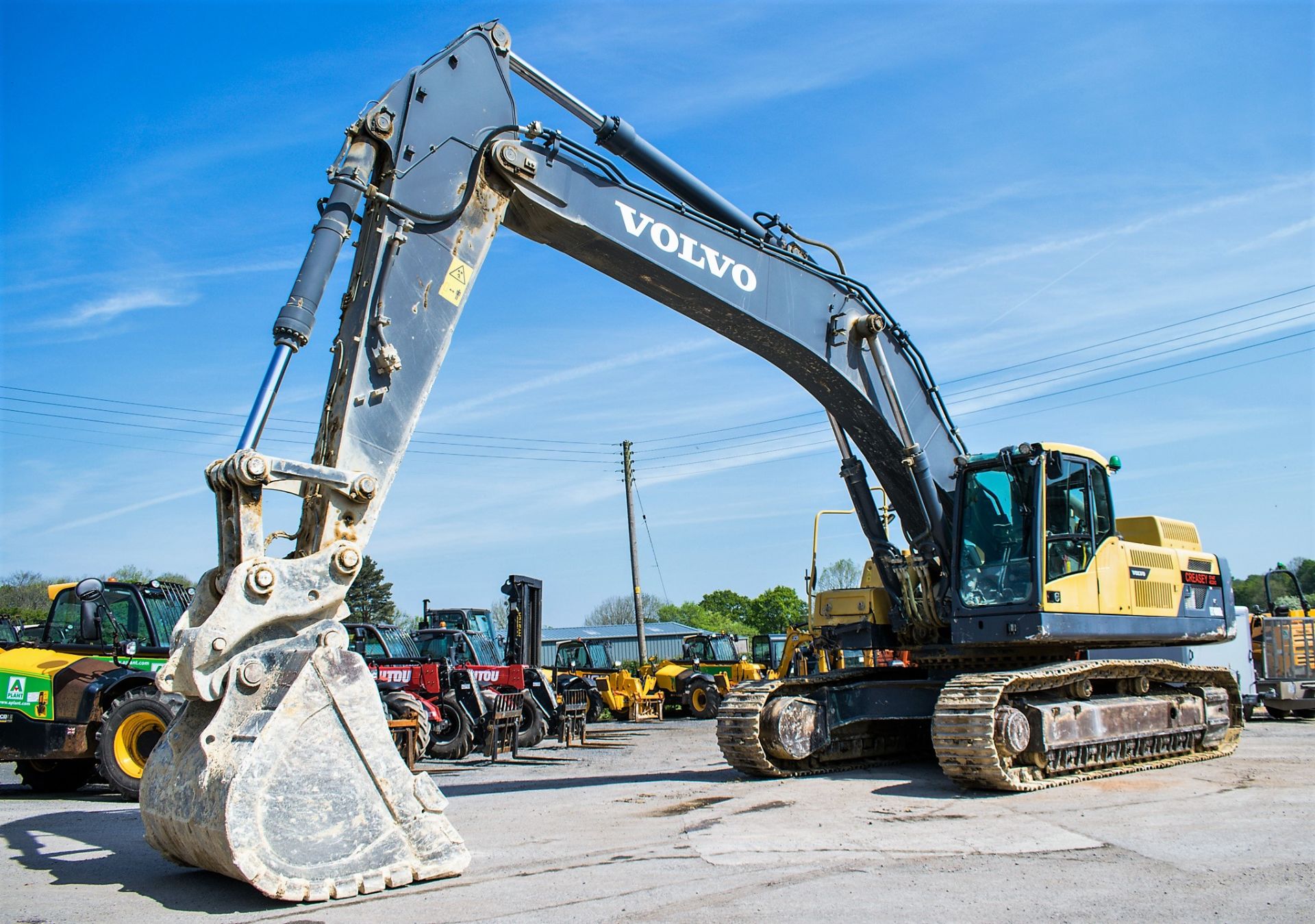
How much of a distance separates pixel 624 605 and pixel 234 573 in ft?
329

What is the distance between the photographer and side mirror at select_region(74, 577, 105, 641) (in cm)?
1130

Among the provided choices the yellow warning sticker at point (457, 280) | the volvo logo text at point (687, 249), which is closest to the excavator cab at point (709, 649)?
the volvo logo text at point (687, 249)

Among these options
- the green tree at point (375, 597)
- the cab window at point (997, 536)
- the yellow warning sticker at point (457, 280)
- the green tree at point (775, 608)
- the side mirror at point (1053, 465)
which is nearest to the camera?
the yellow warning sticker at point (457, 280)

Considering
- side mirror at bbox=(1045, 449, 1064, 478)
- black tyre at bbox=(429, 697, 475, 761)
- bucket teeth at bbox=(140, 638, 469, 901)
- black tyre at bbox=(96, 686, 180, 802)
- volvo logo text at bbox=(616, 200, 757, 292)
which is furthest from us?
black tyre at bbox=(429, 697, 475, 761)

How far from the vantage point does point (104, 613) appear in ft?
39.6

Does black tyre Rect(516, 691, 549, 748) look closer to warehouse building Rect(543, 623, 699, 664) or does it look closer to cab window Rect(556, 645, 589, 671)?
cab window Rect(556, 645, 589, 671)

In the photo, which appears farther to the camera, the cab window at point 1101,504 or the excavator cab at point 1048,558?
the cab window at point 1101,504

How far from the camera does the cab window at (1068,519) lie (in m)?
9.40

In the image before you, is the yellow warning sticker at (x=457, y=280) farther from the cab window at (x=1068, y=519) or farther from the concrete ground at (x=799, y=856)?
the cab window at (x=1068, y=519)

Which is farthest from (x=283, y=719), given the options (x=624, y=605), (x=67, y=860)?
(x=624, y=605)

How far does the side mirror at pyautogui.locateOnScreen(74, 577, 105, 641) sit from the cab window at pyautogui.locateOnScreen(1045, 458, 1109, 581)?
32.2 feet

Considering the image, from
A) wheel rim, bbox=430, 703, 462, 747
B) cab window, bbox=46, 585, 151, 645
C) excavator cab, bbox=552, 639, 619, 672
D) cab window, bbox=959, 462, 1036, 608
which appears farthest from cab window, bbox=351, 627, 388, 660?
excavator cab, bbox=552, 639, 619, 672

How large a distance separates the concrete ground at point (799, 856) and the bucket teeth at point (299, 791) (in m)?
0.18

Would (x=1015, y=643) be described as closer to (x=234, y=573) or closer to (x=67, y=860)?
(x=234, y=573)
